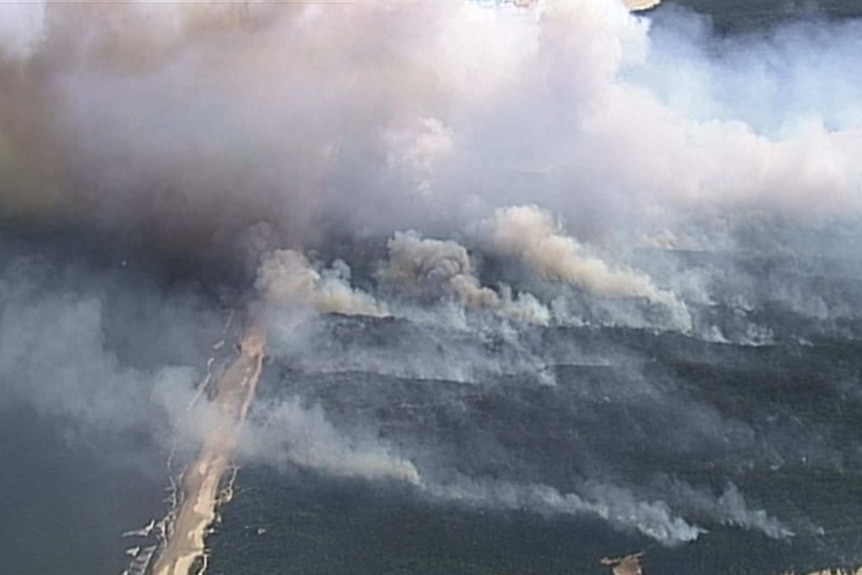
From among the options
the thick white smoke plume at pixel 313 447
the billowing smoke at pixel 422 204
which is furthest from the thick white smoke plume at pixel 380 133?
the thick white smoke plume at pixel 313 447

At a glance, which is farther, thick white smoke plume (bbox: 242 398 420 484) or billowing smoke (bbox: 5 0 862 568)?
billowing smoke (bbox: 5 0 862 568)

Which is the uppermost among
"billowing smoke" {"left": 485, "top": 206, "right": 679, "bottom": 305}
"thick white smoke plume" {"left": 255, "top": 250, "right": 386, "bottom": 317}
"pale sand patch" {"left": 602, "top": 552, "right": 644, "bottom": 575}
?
"billowing smoke" {"left": 485, "top": 206, "right": 679, "bottom": 305}

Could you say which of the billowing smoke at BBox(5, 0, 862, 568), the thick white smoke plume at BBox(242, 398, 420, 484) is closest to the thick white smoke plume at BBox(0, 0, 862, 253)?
the billowing smoke at BBox(5, 0, 862, 568)

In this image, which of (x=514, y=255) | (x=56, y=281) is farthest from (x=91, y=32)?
(x=514, y=255)

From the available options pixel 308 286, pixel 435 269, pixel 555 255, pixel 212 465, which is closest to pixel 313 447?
pixel 212 465

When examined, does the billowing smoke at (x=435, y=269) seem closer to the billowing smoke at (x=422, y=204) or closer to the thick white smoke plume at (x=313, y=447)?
the billowing smoke at (x=422, y=204)

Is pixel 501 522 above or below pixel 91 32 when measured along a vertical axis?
below

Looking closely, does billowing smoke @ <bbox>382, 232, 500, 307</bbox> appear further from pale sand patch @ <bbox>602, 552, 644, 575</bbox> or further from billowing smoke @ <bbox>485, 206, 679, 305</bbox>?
pale sand patch @ <bbox>602, 552, 644, 575</bbox>

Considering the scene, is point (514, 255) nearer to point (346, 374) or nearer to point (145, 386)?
point (346, 374)
